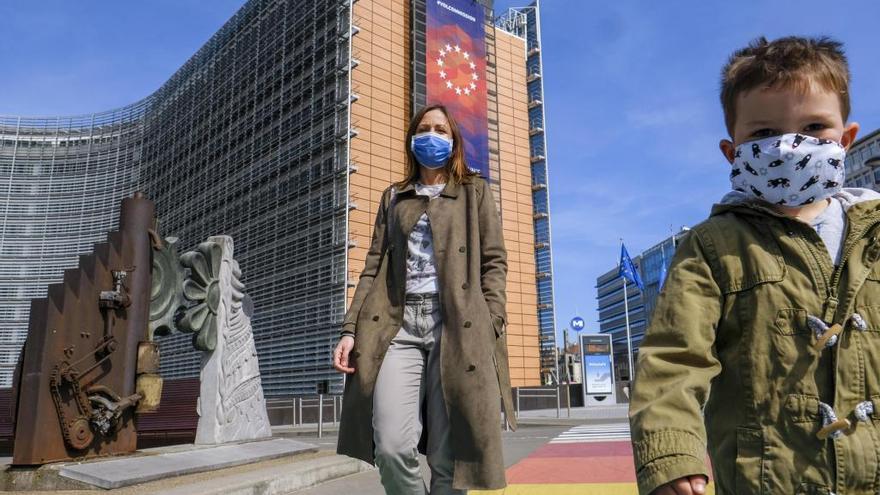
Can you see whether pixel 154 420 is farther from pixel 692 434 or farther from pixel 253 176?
pixel 253 176

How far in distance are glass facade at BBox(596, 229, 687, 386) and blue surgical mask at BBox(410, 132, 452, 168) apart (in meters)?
72.2

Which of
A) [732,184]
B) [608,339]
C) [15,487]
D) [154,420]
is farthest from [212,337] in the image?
[608,339]

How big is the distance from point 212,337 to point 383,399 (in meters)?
7.63

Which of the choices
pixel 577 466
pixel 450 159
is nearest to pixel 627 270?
pixel 577 466

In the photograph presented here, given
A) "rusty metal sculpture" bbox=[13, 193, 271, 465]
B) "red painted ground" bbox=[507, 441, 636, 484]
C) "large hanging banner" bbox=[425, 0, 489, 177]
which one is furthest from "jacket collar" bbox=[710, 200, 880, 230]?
"large hanging banner" bbox=[425, 0, 489, 177]

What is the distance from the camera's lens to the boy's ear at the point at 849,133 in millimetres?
1711

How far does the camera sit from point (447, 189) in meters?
3.21

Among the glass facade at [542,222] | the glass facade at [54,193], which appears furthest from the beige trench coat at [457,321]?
the glass facade at [54,193]

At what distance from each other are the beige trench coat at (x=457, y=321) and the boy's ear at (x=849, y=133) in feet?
4.63

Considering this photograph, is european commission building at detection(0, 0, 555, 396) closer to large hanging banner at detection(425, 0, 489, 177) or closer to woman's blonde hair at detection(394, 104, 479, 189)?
→ large hanging banner at detection(425, 0, 489, 177)

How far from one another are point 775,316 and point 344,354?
1779mm

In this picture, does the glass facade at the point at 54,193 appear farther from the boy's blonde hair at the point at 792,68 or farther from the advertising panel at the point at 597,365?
the boy's blonde hair at the point at 792,68

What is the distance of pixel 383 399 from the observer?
2.72 metres

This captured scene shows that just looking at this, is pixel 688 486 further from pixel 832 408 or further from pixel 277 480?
pixel 277 480
